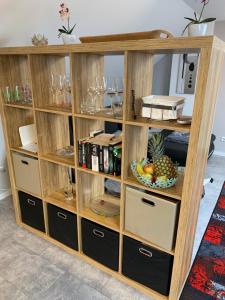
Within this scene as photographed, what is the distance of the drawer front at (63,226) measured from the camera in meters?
1.90

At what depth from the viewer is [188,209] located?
1320mm

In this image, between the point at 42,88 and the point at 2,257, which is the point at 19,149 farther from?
the point at 2,257

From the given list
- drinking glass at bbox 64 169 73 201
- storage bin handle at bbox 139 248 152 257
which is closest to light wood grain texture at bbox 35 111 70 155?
drinking glass at bbox 64 169 73 201

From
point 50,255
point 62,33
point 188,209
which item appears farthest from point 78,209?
point 62,33

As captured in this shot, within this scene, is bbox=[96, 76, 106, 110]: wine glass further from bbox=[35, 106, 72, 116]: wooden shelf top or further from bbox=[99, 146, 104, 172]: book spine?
bbox=[99, 146, 104, 172]: book spine

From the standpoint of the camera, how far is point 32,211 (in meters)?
2.16

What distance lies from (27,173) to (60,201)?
381 millimetres

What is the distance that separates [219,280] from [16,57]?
234 centimetres

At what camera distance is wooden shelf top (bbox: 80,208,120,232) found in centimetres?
167

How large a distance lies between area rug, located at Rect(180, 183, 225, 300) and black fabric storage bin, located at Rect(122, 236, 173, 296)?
0.24 meters

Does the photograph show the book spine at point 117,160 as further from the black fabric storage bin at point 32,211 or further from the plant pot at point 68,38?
the black fabric storage bin at point 32,211

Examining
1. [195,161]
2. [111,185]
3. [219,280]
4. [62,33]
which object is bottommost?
[219,280]

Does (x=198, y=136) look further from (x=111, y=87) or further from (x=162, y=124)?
(x=111, y=87)

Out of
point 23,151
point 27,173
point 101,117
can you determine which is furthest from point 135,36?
point 27,173
